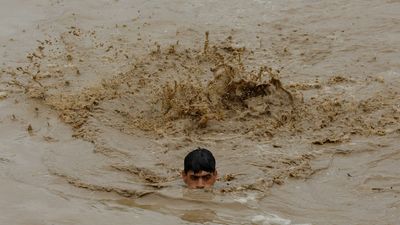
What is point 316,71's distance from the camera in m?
7.20

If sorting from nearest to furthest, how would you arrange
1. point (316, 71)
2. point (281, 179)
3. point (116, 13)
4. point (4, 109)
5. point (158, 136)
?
1. point (281, 179)
2. point (158, 136)
3. point (4, 109)
4. point (316, 71)
5. point (116, 13)

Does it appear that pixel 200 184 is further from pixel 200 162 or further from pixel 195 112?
pixel 195 112

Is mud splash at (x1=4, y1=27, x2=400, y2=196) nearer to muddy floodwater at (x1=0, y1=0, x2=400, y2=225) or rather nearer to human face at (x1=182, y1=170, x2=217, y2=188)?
muddy floodwater at (x1=0, y1=0, x2=400, y2=225)

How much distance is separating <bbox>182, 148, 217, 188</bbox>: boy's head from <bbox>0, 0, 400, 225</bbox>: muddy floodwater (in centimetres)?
9

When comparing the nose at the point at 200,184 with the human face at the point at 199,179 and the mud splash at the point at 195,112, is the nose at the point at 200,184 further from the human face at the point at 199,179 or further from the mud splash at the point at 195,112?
the mud splash at the point at 195,112

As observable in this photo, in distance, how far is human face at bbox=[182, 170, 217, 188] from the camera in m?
4.82

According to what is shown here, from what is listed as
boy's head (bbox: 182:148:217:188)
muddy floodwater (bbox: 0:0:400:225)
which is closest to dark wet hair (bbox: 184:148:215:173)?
boy's head (bbox: 182:148:217:188)

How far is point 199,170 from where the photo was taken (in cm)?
481

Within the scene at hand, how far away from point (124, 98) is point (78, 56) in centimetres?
145

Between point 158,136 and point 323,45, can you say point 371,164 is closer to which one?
point 158,136

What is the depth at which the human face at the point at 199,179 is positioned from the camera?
4.82 metres

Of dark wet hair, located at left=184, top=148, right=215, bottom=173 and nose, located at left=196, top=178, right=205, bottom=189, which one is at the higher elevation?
dark wet hair, located at left=184, top=148, right=215, bottom=173

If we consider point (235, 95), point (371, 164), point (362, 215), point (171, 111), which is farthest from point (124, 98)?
point (362, 215)

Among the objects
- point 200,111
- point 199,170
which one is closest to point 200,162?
point 199,170
